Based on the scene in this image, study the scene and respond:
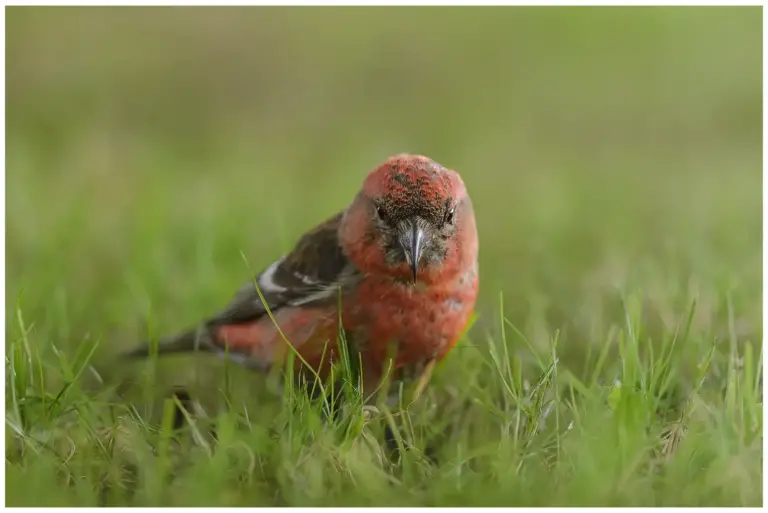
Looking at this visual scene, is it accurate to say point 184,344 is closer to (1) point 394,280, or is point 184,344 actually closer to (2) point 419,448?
(1) point 394,280

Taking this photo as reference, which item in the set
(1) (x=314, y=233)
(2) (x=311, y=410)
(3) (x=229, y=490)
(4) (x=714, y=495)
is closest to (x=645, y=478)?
(4) (x=714, y=495)

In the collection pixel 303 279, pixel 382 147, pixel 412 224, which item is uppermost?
pixel 412 224

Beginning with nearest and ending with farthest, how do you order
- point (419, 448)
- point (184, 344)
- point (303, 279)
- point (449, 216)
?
point (419, 448) → point (449, 216) → point (303, 279) → point (184, 344)

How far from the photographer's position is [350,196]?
523 cm

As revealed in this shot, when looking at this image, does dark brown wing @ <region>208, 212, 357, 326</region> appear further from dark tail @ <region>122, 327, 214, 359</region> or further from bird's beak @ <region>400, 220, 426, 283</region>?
bird's beak @ <region>400, 220, 426, 283</region>

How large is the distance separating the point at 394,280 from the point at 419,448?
1.89ft

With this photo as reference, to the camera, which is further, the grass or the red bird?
the red bird

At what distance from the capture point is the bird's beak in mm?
3049

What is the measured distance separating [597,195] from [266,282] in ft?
9.05

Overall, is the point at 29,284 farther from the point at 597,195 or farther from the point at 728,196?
the point at 728,196

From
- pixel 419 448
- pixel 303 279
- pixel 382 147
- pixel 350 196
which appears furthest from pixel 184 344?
pixel 382 147

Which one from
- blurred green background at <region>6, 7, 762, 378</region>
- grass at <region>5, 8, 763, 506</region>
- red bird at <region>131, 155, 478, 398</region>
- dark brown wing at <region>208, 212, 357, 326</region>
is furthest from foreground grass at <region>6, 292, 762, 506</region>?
blurred green background at <region>6, 7, 762, 378</region>

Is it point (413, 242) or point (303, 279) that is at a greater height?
point (413, 242)

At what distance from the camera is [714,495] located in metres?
2.71
